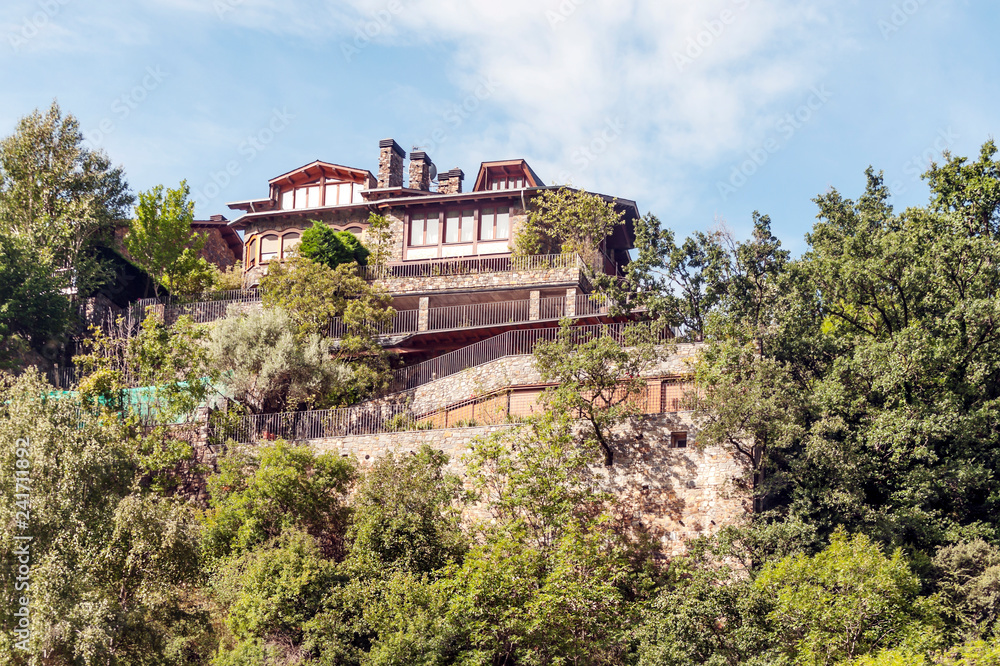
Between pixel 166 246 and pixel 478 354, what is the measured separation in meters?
15.6

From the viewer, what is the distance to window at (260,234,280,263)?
156 feet

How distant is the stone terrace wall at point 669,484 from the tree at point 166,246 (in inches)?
750

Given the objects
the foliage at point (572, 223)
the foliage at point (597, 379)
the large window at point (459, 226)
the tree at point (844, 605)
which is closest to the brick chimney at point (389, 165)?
the large window at point (459, 226)

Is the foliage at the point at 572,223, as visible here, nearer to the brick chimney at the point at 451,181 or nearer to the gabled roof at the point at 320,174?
the brick chimney at the point at 451,181

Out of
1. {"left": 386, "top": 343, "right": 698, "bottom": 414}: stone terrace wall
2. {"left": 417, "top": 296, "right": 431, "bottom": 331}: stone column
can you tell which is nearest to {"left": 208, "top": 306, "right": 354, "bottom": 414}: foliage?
{"left": 386, "top": 343, "right": 698, "bottom": 414}: stone terrace wall

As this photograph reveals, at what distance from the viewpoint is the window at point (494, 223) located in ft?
148

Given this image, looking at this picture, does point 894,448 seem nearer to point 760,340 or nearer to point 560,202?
point 760,340

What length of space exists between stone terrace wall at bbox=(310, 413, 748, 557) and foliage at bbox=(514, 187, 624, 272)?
13.6 m

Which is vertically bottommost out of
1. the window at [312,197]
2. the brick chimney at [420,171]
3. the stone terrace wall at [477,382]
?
→ the stone terrace wall at [477,382]

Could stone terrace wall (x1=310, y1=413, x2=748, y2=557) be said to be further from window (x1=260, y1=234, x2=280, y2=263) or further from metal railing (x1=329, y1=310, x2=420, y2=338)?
window (x1=260, y1=234, x2=280, y2=263)

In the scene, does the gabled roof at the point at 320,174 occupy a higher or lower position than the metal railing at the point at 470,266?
higher

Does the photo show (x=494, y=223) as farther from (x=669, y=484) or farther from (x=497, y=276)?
(x=669, y=484)

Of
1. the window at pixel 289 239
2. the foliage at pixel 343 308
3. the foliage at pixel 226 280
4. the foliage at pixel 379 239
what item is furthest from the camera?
the window at pixel 289 239

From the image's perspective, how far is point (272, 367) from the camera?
113 ft
